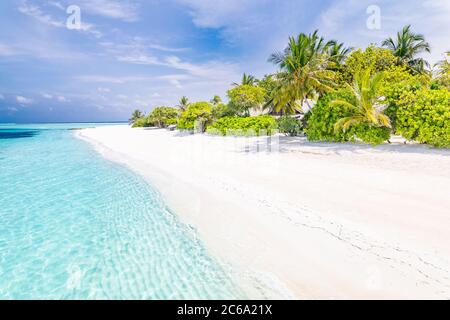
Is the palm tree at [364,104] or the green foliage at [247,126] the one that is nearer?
the palm tree at [364,104]

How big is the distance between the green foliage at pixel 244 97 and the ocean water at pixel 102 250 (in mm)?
23791

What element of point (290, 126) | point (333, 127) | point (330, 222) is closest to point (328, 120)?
point (333, 127)

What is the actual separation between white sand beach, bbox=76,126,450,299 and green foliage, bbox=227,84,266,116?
22.0 metres

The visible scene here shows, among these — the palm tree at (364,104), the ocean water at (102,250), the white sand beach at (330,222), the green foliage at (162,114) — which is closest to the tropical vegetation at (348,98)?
the palm tree at (364,104)

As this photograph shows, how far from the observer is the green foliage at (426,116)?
393 inches

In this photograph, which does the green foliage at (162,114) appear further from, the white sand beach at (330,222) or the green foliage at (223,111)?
the white sand beach at (330,222)

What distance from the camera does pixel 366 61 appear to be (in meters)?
19.0

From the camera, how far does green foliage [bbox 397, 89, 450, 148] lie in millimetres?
9991

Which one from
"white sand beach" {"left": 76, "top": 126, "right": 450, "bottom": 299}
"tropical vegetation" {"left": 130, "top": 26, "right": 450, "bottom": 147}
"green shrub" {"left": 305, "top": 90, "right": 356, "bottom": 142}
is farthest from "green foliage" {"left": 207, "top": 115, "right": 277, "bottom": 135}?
"white sand beach" {"left": 76, "top": 126, "right": 450, "bottom": 299}

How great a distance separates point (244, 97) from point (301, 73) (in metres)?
12.7

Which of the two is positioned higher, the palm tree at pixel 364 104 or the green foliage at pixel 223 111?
the green foliage at pixel 223 111

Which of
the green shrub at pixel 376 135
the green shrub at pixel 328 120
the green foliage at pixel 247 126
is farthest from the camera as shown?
the green foliage at pixel 247 126

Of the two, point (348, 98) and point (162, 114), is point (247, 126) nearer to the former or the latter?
point (348, 98)
